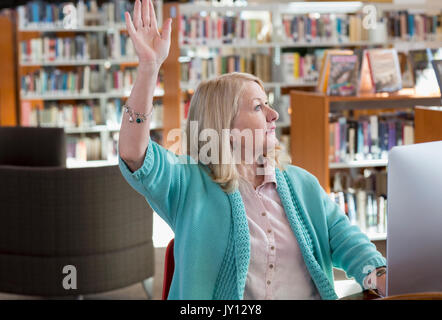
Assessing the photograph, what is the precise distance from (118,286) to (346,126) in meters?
1.97

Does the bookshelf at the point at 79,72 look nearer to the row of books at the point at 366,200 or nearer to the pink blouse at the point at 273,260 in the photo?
the row of books at the point at 366,200

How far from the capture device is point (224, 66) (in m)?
6.29

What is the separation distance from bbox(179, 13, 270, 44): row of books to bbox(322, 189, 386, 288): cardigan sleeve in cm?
452

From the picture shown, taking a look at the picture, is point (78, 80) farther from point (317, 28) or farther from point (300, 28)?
point (317, 28)

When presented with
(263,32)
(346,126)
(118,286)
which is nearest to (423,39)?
(263,32)

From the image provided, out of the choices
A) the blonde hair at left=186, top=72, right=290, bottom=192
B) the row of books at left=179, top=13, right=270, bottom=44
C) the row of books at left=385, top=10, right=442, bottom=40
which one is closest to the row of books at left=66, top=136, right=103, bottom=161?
the row of books at left=179, top=13, right=270, bottom=44

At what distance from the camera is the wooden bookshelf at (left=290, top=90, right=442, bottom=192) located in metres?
3.98

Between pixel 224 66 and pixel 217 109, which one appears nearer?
pixel 217 109

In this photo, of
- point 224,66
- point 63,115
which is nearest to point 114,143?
point 63,115

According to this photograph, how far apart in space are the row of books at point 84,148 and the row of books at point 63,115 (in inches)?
6.3

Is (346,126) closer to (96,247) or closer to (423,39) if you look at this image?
(96,247)

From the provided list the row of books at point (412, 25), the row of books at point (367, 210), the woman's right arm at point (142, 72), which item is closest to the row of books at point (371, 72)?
the row of books at point (367, 210)

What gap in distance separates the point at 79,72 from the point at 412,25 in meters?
3.46

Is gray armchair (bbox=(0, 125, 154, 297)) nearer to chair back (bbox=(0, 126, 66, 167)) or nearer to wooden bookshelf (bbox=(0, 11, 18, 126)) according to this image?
chair back (bbox=(0, 126, 66, 167))
